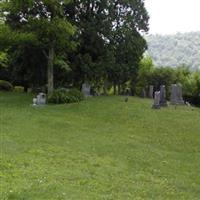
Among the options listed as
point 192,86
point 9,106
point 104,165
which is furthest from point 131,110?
point 192,86

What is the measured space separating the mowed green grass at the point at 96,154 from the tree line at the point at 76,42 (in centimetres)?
666

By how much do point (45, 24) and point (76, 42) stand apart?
5690mm

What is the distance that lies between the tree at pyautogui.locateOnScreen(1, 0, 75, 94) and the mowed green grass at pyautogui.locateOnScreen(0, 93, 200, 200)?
591 cm

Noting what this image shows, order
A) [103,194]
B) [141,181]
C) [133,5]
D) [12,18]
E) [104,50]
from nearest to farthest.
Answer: [103,194] < [141,181] < [12,18] < [104,50] < [133,5]

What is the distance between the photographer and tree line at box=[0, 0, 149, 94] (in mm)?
34375

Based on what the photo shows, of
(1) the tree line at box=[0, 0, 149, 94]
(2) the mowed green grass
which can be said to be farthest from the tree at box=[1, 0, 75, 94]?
(2) the mowed green grass

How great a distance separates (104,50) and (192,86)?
678 inches

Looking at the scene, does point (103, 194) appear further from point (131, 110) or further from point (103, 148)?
point (131, 110)

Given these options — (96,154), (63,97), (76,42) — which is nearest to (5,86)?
(76,42)

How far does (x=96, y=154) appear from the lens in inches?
658

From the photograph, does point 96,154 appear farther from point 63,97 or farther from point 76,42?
point 76,42

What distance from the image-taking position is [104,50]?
41.9 meters

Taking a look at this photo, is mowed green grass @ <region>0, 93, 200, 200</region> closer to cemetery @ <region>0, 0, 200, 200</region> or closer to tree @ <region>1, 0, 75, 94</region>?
cemetery @ <region>0, 0, 200, 200</region>

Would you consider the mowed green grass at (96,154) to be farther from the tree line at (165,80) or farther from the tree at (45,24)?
the tree line at (165,80)
